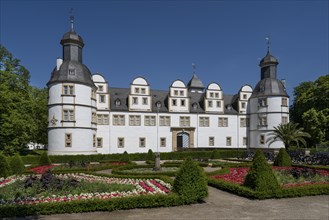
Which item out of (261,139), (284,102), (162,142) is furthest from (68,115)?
(284,102)

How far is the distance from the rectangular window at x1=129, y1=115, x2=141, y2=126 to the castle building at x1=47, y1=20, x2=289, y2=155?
13 centimetres

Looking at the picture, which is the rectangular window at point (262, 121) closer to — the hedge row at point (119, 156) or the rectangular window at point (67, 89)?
the hedge row at point (119, 156)

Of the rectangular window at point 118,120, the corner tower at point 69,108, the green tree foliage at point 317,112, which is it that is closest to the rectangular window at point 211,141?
the rectangular window at point 118,120

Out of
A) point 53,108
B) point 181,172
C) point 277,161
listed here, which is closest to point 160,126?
point 53,108

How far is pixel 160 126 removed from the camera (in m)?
37.9

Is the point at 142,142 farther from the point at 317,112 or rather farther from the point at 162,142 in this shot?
the point at 317,112

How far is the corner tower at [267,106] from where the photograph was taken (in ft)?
127

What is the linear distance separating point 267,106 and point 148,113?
55.1ft

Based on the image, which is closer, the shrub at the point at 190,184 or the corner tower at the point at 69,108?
the shrub at the point at 190,184

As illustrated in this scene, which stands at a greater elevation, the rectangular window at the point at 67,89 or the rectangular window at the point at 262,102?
the rectangular window at the point at 67,89

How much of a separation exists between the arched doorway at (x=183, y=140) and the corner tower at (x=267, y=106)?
9729 millimetres

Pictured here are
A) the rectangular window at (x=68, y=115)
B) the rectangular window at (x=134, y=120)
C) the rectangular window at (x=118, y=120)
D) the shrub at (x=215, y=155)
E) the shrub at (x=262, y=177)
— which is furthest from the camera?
the rectangular window at (x=134, y=120)

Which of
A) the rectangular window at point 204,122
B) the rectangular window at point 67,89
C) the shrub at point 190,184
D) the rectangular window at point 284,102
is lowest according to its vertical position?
the shrub at point 190,184

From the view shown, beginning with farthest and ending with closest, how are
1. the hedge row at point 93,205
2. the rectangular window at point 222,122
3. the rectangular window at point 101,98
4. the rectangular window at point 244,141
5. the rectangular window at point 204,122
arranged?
1. the rectangular window at point 244,141
2. the rectangular window at point 222,122
3. the rectangular window at point 204,122
4. the rectangular window at point 101,98
5. the hedge row at point 93,205
